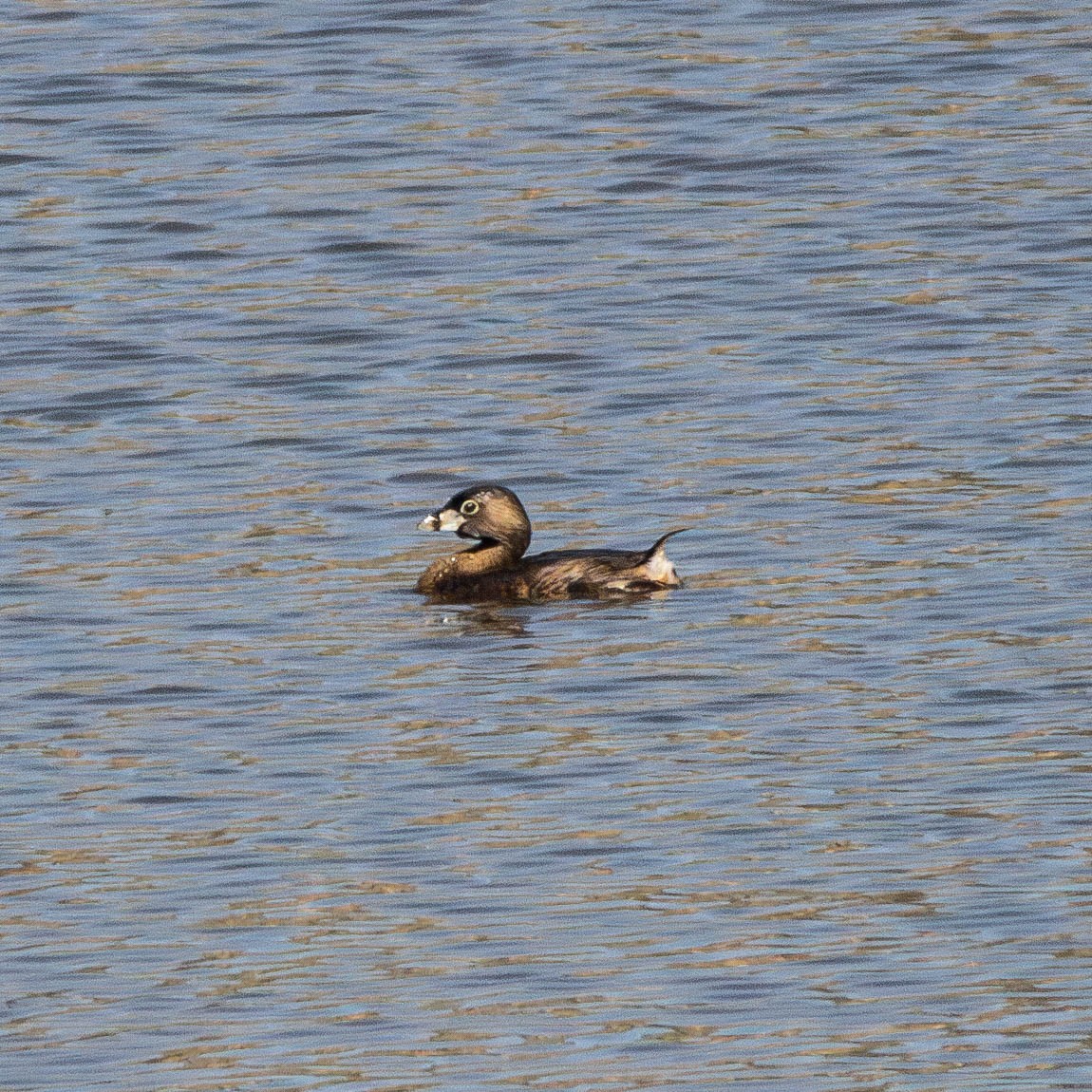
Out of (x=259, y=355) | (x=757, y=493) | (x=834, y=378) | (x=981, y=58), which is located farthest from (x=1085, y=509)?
(x=981, y=58)

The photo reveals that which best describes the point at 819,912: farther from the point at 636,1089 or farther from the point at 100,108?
the point at 100,108

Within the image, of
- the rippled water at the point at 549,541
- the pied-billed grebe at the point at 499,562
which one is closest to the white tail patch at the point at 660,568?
the rippled water at the point at 549,541

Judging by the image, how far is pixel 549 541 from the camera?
15320mm

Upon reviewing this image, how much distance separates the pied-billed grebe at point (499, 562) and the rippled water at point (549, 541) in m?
0.17

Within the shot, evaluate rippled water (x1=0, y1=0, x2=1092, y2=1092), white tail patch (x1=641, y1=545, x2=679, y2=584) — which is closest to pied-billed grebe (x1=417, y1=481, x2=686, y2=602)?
rippled water (x1=0, y1=0, x2=1092, y2=1092)

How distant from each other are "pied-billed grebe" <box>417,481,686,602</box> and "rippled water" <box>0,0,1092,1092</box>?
17 centimetres

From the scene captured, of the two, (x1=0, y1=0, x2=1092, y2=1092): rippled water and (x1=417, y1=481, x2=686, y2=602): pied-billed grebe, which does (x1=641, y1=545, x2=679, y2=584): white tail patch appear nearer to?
(x1=0, y1=0, x2=1092, y2=1092): rippled water

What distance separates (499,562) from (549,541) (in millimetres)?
539

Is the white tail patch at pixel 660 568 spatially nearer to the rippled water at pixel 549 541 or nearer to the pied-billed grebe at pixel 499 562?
the rippled water at pixel 549 541

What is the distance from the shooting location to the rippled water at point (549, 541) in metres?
8.88

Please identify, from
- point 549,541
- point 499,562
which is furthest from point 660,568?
point 549,541

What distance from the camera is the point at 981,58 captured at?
2420cm

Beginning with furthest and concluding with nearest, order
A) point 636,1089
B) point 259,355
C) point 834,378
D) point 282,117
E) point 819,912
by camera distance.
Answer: point 282,117, point 259,355, point 834,378, point 819,912, point 636,1089

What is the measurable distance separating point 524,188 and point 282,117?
2.87 m
